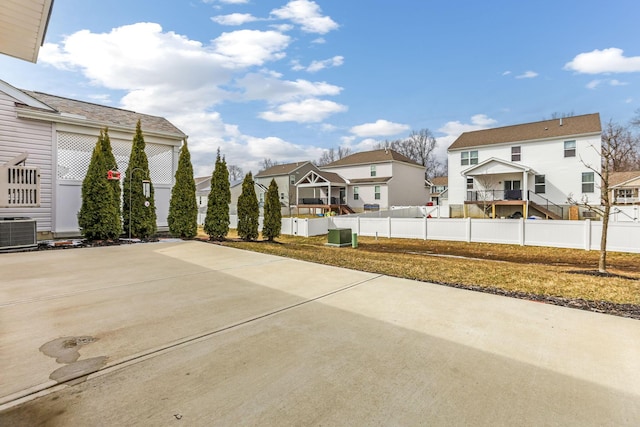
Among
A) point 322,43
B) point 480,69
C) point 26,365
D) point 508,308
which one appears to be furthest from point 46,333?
point 480,69

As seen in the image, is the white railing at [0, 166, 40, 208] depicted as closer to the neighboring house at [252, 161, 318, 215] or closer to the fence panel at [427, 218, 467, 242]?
the fence panel at [427, 218, 467, 242]

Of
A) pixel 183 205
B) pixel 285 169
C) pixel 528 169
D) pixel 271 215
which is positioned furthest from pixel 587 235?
pixel 285 169

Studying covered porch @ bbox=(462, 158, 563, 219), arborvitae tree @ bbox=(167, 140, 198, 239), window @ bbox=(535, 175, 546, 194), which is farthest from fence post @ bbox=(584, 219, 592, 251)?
arborvitae tree @ bbox=(167, 140, 198, 239)

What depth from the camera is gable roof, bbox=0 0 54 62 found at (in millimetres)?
2777

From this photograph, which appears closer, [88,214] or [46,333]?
[46,333]

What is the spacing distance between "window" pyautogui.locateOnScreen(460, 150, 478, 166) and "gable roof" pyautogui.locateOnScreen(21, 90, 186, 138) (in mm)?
21107

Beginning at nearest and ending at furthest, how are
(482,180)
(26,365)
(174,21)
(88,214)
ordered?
1. (26,365)
2. (174,21)
3. (88,214)
4. (482,180)

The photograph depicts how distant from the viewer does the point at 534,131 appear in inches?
875

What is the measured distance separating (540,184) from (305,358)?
81.1ft

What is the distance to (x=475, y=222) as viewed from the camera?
13688mm

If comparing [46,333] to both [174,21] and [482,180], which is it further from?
[482,180]

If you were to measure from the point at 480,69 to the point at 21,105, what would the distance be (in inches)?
895

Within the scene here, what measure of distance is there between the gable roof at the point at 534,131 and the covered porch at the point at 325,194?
35.9 ft

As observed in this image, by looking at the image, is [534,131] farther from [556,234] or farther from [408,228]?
[408,228]
